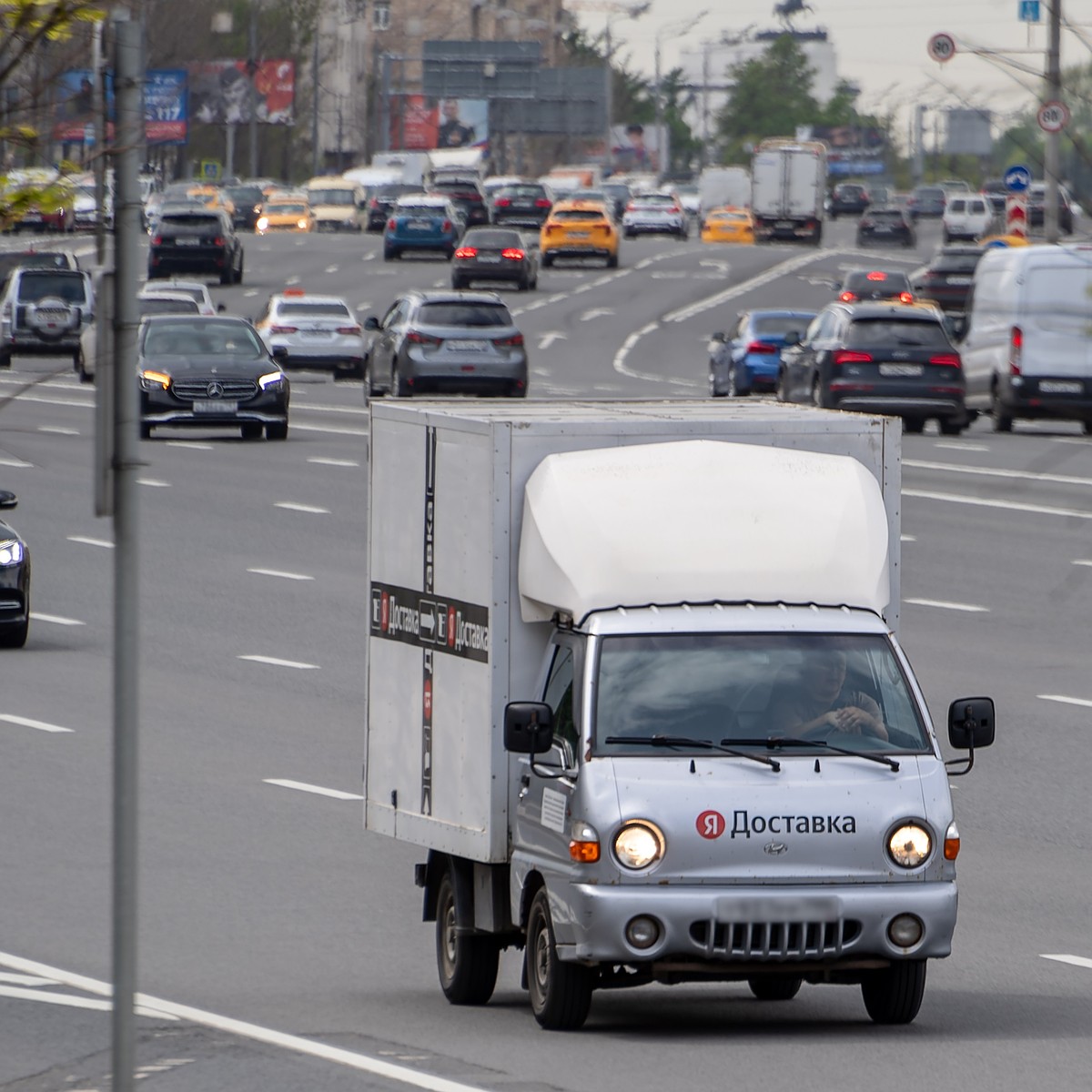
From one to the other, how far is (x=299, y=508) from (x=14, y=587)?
346 inches

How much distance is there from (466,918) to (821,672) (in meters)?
1.71

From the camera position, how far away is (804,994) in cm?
1069

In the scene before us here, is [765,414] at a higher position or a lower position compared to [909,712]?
higher

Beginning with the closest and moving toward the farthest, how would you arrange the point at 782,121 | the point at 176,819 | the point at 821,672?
the point at 821,672, the point at 176,819, the point at 782,121

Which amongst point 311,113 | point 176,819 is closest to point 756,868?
point 176,819

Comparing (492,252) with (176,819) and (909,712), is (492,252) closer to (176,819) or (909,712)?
(176,819)

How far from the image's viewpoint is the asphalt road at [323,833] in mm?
8891

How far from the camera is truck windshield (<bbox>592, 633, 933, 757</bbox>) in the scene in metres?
9.37

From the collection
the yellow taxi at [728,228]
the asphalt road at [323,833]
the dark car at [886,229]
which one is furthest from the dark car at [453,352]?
the yellow taxi at [728,228]

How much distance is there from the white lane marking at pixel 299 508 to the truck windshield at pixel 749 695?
19805 mm

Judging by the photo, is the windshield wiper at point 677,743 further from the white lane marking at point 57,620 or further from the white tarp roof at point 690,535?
the white lane marking at point 57,620

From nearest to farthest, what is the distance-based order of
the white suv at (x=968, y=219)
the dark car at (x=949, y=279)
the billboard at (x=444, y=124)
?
1. the dark car at (x=949, y=279)
2. the white suv at (x=968, y=219)
3. the billboard at (x=444, y=124)

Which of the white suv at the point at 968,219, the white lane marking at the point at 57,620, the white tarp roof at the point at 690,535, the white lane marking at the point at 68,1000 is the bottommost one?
the white lane marking at the point at 57,620

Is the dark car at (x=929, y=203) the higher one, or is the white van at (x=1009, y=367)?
the dark car at (x=929, y=203)
